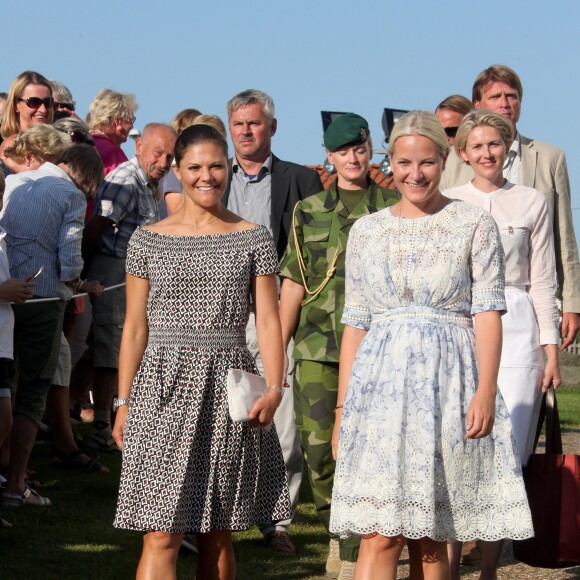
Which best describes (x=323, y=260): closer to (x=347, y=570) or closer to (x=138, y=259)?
(x=347, y=570)

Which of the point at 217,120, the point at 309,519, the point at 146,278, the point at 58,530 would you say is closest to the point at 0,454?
the point at 58,530

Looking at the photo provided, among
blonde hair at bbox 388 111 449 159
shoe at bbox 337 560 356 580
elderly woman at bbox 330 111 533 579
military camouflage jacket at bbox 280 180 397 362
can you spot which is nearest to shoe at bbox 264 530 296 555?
shoe at bbox 337 560 356 580

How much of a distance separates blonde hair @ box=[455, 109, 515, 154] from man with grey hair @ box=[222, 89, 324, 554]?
137cm

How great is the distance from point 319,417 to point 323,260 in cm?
82

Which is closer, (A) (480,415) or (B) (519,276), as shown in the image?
(A) (480,415)

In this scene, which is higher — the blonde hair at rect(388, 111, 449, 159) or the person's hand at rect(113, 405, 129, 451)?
the blonde hair at rect(388, 111, 449, 159)

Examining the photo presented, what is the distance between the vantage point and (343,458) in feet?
16.3

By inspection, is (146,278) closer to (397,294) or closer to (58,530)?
(397,294)

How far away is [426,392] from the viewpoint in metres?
4.81

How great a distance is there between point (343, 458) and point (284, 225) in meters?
2.62

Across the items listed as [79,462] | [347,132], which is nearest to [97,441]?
[79,462]

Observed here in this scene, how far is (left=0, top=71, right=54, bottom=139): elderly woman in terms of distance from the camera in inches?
357

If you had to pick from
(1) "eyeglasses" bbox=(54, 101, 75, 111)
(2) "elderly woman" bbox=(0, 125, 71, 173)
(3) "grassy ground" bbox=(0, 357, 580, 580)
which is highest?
(1) "eyeglasses" bbox=(54, 101, 75, 111)

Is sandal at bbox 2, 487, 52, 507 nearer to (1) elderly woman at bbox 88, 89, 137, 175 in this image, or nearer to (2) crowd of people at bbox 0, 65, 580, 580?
(2) crowd of people at bbox 0, 65, 580, 580
